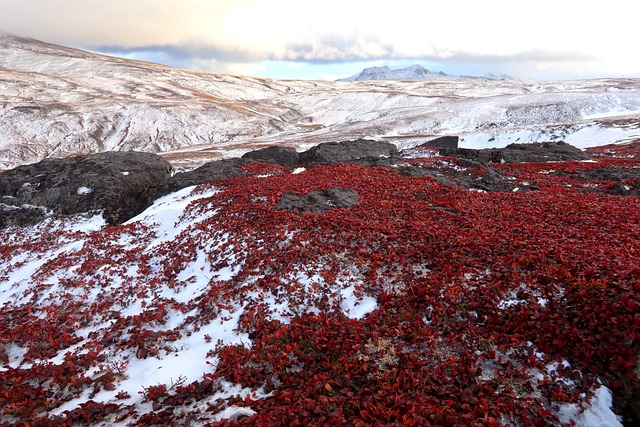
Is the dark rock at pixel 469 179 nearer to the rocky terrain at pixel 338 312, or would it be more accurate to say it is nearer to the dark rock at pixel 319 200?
the rocky terrain at pixel 338 312

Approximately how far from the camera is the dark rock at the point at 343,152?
1324 inches

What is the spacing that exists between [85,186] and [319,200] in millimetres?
20440

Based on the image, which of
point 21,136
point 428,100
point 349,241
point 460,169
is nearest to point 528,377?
point 349,241

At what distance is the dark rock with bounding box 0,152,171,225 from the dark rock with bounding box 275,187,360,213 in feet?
50.4

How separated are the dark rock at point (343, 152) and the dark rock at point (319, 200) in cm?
1291

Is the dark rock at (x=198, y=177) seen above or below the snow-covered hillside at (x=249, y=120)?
below

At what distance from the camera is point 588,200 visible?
17.3 metres

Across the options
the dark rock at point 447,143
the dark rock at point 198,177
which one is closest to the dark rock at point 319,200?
the dark rock at point 198,177

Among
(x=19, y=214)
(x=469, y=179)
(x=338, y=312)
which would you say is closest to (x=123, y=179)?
(x=19, y=214)

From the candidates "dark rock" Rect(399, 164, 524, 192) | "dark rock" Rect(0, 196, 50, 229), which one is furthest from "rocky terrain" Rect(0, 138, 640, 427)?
"dark rock" Rect(0, 196, 50, 229)

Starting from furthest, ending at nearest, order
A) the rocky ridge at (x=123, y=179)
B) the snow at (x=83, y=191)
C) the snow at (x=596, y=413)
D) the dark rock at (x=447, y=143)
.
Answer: the dark rock at (x=447, y=143) < the snow at (x=83, y=191) < the rocky ridge at (x=123, y=179) < the snow at (x=596, y=413)

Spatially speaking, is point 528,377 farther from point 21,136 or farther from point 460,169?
point 21,136

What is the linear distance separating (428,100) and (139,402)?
146m

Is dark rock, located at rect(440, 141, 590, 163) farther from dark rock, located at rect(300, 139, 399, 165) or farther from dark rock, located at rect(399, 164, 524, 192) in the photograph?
dark rock, located at rect(399, 164, 524, 192)
